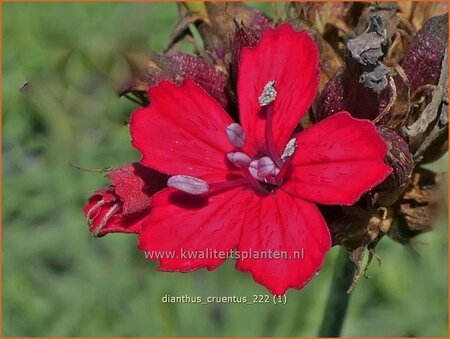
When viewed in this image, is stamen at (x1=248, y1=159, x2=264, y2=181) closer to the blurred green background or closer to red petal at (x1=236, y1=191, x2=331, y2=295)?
red petal at (x1=236, y1=191, x2=331, y2=295)

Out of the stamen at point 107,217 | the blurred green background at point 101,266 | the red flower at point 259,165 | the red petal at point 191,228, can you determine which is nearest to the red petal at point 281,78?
the red flower at point 259,165

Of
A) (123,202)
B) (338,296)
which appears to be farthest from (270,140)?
(338,296)

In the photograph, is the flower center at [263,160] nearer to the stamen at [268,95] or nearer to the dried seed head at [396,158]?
the stamen at [268,95]

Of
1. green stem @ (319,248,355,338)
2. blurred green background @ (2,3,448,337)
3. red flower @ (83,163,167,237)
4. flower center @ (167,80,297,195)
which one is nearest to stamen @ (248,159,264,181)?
A: flower center @ (167,80,297,195)

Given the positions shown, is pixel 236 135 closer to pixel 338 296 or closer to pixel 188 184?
pixel 188 184

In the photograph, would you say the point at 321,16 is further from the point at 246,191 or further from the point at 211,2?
the point at 246,191

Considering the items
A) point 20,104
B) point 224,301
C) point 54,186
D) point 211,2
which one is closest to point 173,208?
point 211,2
